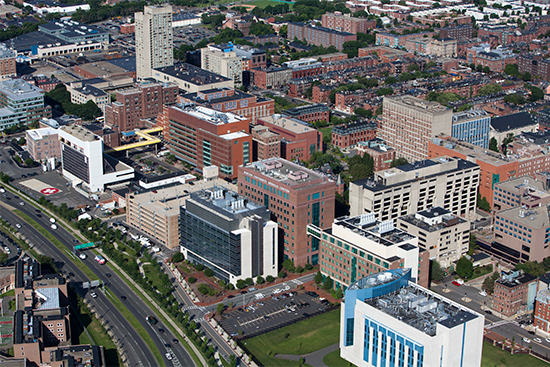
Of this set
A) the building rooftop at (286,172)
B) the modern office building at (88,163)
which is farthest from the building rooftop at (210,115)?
the building rooftop at (286,172)

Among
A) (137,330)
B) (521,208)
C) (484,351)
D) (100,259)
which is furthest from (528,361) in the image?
(100,259)

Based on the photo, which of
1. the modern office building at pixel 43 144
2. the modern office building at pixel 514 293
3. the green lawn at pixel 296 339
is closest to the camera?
the green lawn at pixel 296 339

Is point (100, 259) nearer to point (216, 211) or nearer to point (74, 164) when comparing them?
point (216, 211)

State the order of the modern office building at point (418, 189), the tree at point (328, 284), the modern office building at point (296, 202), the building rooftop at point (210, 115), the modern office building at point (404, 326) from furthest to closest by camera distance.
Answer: the building rooftop at point (210, 115) < the modern office building at point (418, 189) < the modern office building at point (296, 202) < the tree at point (328, 284) < the modern office building at point (404, 326)

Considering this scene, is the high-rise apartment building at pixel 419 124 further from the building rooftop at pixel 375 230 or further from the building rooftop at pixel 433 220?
the building rooftop at pixel 375 230

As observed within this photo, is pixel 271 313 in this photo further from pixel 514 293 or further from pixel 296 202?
pixel 514 293

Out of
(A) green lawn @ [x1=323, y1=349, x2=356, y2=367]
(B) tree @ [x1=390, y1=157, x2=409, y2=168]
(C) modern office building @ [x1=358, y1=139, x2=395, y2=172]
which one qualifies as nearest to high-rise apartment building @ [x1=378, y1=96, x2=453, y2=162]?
(B) tree @ [x1=390, y1=157, x2=409, y2=168]

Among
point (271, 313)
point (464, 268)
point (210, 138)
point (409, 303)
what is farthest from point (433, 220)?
point (210, 138)
